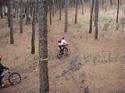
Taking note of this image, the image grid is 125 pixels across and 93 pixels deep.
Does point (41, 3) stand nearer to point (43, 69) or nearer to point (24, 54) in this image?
point (43, 69)

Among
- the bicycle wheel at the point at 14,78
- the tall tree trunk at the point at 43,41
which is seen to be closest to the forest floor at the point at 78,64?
the bicycle wheel at the point at 14,78

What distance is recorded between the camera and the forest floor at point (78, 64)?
59.7ft

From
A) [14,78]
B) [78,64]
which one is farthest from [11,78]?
[78,64]

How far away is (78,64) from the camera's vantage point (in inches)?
911

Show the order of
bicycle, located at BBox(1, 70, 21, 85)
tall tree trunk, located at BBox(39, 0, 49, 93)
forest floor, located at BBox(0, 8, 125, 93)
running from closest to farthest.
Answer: tall tree trunk, located at BBox(39, 0, 49, 93)
forest floor, located at BBox(0, 8, 125, 93)
bicycle, located at BBox(1, 70, 21, 85)

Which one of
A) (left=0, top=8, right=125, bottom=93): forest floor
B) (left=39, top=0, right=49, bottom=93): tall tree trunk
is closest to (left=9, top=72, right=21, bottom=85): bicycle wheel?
(left=0, top=8, right=125, bottom=93): forest floor

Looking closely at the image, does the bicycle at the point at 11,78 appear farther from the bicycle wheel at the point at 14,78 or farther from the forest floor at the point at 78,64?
the forest floor at the point at 78,64

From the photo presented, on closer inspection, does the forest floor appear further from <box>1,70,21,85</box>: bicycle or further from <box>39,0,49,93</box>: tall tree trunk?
<box>39,0,49,93</box>: tall tree trunk

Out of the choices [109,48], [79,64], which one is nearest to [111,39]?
[109,48]

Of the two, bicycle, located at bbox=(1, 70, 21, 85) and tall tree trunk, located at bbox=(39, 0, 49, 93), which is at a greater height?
tall tree trunk, located at bbox=(39, 0, 49, 93)

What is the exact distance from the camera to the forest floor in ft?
59.7

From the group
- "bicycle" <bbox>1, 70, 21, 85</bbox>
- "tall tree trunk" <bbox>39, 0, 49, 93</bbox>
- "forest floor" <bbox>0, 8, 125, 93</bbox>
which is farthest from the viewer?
"bicycle" <bbox>1, 70, 21, 85</bbox>

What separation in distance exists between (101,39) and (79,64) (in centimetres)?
1211

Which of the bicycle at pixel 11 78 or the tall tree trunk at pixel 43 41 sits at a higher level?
the tall tree trunk at pixel 43 41
